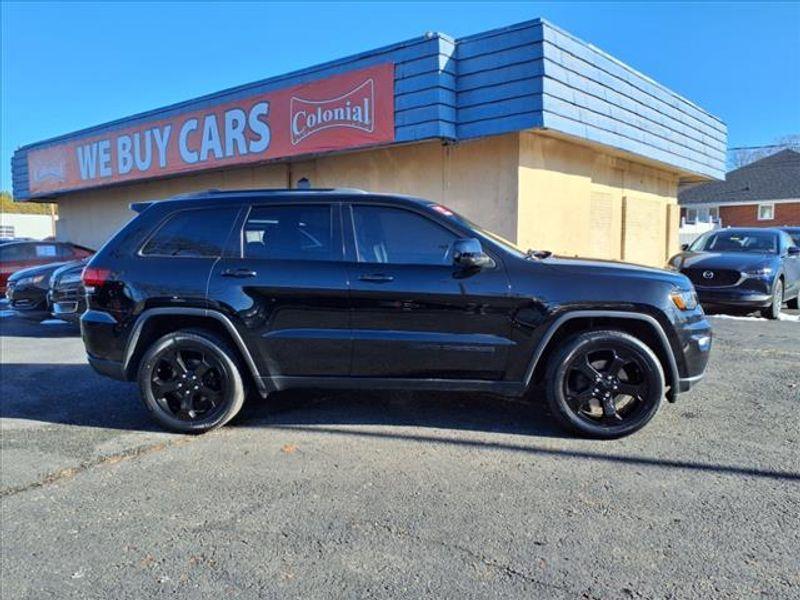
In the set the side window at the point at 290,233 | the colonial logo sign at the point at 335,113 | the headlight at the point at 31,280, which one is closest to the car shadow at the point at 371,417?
the side window at the point at 290,233

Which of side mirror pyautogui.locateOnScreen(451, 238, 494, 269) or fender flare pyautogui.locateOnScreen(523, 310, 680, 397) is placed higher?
side mirror pyautogui.locateOnScreen(451, 238, 494, 269)

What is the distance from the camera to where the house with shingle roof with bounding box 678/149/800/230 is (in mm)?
Answer: 35406

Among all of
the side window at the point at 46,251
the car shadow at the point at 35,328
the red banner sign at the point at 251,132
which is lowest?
the car shadow at the point at 35,328

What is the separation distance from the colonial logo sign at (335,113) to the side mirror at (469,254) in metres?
6.16

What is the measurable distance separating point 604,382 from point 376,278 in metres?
1.81

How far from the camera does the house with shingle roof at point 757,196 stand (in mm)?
35406

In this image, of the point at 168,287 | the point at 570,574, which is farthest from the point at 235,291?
the point at 570,574

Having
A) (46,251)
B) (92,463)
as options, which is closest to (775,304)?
(92,463)

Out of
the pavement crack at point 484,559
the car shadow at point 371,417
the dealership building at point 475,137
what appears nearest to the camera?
the pavement crack at point 484,559

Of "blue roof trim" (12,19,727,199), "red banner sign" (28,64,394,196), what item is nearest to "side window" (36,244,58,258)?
"red banner sign" (28,64,394,196)

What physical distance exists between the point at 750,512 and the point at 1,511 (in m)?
4.17

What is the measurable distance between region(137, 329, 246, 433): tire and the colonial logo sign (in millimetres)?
6191

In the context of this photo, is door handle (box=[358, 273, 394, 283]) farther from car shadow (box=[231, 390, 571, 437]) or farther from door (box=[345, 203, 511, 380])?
car shadow (box=[231, 390, 571, 437])

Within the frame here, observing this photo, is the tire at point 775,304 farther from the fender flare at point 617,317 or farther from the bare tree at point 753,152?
the bare tree at point 753,152
